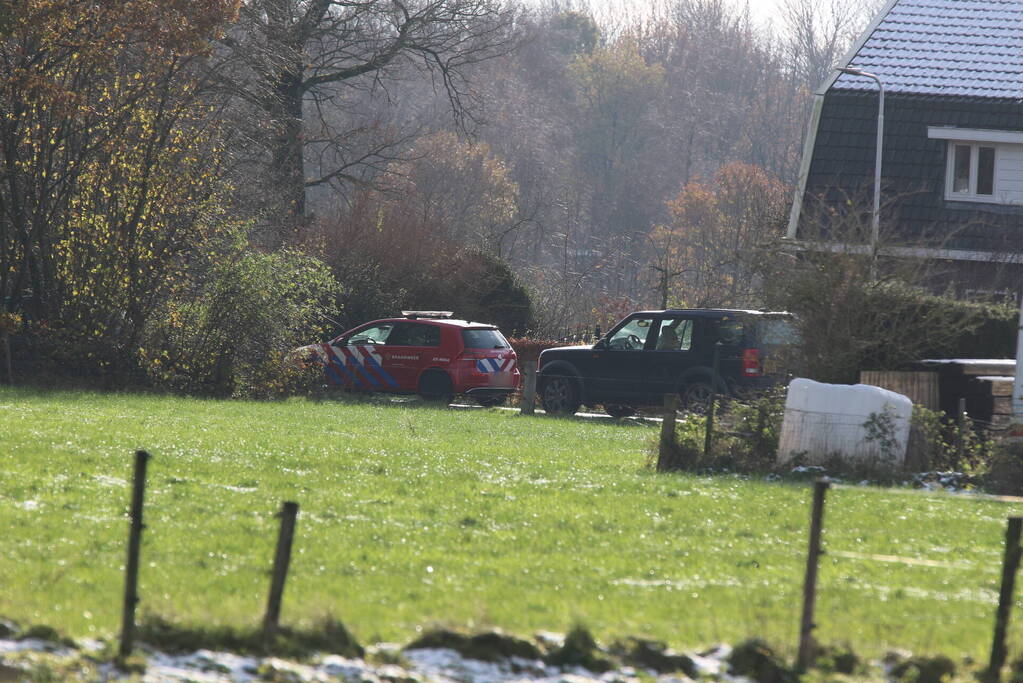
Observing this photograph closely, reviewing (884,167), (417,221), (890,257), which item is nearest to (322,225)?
(417,221)

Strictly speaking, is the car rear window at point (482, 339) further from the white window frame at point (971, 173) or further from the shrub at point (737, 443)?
the shrub at point (737, 443)

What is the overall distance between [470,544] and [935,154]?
20.7 meters

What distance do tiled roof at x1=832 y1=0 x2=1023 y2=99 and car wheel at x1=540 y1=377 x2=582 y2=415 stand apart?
826 centimetres

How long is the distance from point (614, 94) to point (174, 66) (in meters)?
58.8

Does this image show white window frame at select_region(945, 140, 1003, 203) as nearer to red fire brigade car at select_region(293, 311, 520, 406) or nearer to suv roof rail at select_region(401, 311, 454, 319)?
red fire brigade car at select_region(293, 311, 520, 406)

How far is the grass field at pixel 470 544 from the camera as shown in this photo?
22.4 feet

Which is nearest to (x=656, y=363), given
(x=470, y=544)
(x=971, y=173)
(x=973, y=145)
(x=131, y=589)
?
(x=971, y=173)

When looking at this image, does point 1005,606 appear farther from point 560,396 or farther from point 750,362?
point 560,396

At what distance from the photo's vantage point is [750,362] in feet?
70.7

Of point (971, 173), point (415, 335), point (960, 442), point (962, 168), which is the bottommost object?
point (960, 442)

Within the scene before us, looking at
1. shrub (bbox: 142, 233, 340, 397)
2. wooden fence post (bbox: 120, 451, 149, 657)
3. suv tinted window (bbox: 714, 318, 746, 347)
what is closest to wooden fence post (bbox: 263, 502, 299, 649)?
wooden fence post (bbox: 120, 451, 149, 657)

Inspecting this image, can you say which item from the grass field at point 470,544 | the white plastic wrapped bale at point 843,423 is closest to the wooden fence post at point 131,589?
the grass field at point 470,544

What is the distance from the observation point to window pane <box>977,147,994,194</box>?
91.1ft

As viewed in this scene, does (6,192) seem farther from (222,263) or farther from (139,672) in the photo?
(139,672)
